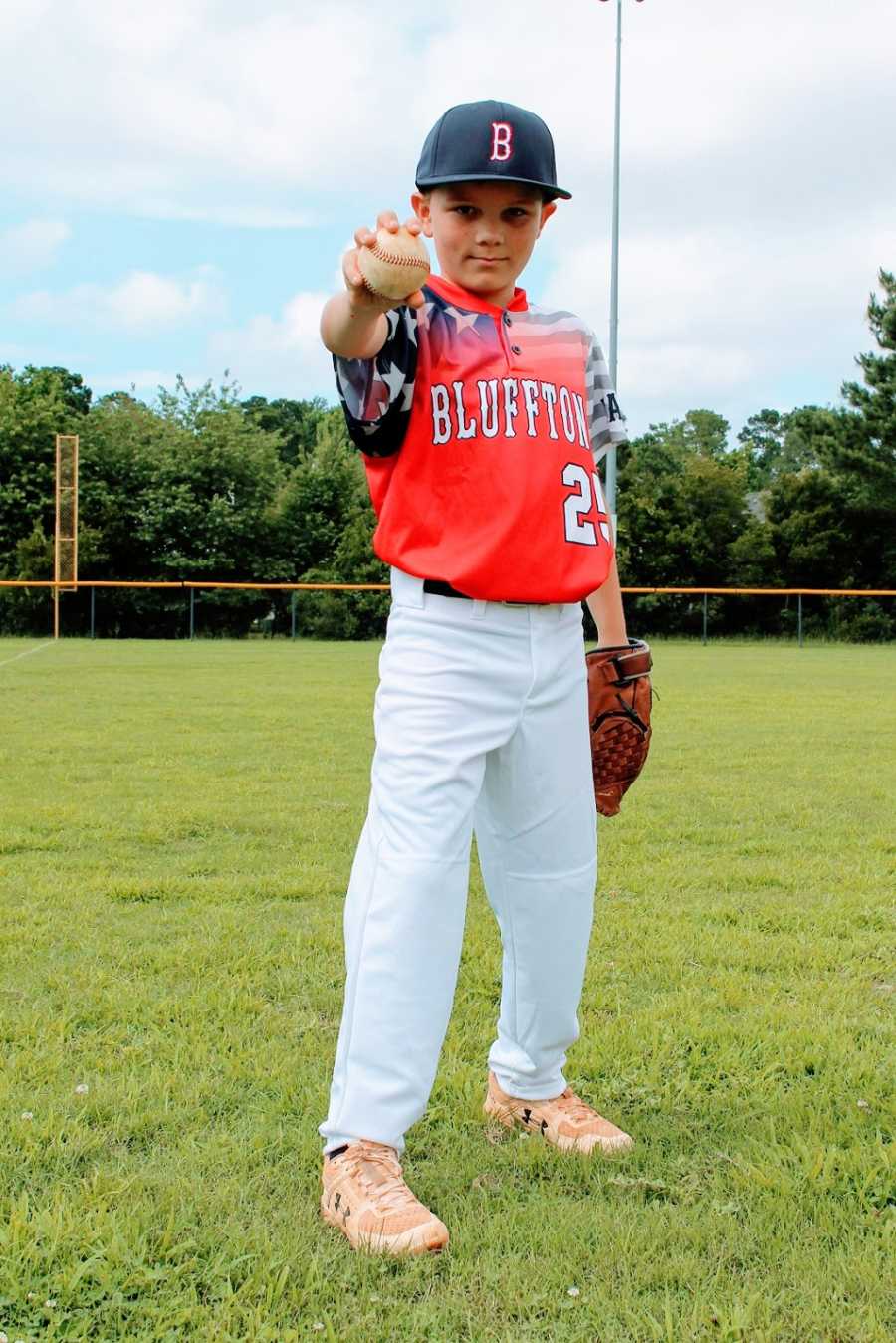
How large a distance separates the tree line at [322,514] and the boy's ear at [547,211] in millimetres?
23417

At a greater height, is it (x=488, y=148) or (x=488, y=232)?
(x=488, y=148)

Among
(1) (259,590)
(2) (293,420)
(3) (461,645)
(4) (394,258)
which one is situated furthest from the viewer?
(2) (293,420)

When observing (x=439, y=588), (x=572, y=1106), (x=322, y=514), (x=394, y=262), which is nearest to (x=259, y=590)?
(x=322, y=514)

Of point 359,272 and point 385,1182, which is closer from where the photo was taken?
point 359,272

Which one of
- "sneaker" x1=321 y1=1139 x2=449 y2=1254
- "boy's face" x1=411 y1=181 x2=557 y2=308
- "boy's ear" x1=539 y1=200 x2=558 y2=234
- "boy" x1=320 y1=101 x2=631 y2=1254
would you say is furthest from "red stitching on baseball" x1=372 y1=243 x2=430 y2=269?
"sneaker" x1=321 y1=1139 x2=449 y2=1254

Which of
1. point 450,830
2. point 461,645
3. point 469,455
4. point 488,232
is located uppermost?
point 488,232

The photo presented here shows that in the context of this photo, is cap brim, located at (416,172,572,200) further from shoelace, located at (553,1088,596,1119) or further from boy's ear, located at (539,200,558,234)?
shoelace, located at (553,1088,596,1119)

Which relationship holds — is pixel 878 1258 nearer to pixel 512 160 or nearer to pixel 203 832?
pixel 512 160

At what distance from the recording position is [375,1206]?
1933mm

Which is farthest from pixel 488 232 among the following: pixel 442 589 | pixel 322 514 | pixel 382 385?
pixel 322 514

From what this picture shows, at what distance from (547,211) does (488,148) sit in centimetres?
22

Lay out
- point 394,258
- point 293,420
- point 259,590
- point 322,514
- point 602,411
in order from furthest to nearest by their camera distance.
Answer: point 293,420, point 322,514, point 259,590, point 602,411, point 394,258

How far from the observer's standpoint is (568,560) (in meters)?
2.15

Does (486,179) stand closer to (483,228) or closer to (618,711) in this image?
(483,228)
